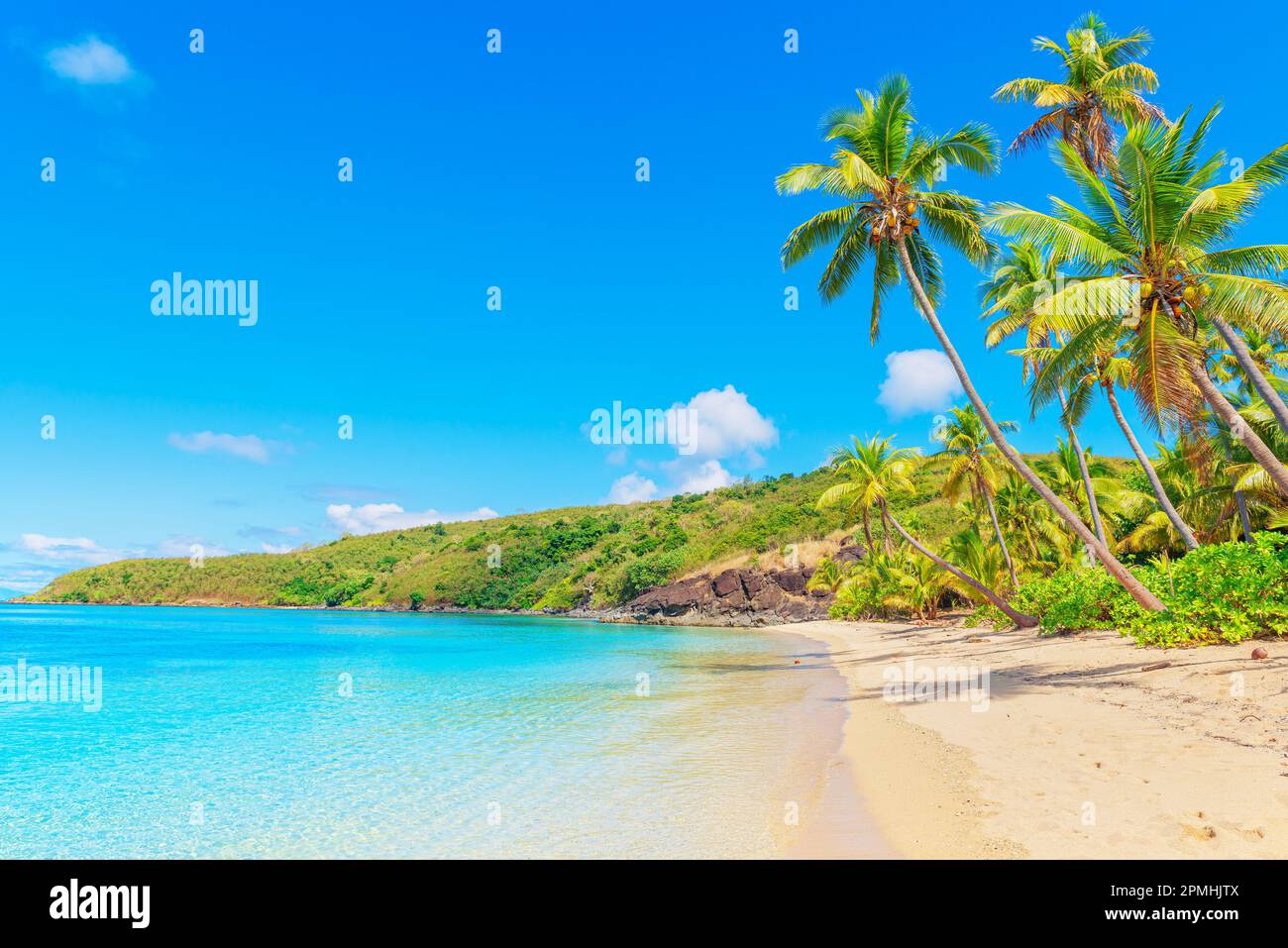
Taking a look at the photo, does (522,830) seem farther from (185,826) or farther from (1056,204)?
(1056,204)

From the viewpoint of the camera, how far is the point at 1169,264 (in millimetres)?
12438

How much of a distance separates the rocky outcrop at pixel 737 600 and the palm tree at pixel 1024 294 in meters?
29.1

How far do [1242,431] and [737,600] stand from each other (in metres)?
47.4

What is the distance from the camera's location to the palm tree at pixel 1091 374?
13.9 meters

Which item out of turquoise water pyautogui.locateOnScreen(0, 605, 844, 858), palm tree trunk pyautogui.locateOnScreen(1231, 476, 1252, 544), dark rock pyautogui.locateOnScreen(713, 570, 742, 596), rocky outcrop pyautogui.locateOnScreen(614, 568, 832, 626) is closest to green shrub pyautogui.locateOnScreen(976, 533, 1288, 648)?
turquoise water pyautogui.locateOnScreen(0, 605, 844, 858)

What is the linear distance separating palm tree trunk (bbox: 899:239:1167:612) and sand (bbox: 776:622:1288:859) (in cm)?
124

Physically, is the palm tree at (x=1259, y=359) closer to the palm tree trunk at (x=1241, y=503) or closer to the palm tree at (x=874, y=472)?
the palm tree trunk at (x=1241, y=503)

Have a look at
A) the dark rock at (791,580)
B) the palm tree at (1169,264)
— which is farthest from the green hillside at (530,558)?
the palm tree at (1169,264)

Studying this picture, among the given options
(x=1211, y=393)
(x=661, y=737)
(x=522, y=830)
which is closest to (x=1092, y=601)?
(x=1211, y=393)

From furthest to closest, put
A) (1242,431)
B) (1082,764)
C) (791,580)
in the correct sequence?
(791,580)
(1242,431)
(1082,764)

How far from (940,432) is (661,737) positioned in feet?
75.4

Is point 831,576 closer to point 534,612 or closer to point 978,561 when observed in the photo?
point 978,561

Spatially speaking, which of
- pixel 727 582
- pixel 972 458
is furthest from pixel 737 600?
pixel 972 458
